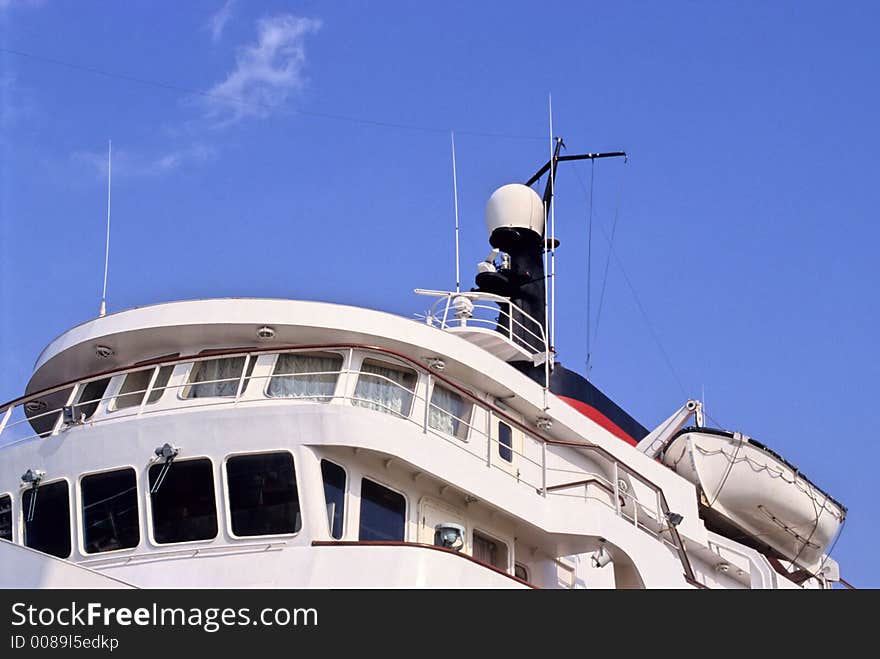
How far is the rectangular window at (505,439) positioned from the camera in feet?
62.4

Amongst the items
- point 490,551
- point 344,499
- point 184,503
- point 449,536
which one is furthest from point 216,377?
point 490,551

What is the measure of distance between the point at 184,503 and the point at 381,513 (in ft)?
8.07

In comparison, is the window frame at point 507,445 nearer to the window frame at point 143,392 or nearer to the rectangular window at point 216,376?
the rectangular window at point 216,376

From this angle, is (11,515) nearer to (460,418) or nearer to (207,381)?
(207,381)

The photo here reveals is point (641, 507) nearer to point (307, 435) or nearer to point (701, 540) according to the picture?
point (701, 540)

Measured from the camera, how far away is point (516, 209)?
2525cm

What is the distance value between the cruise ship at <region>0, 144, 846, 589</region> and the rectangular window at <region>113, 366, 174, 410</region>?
29 mm

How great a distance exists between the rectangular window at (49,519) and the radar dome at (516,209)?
11473 millimetres

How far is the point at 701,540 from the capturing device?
865 inches

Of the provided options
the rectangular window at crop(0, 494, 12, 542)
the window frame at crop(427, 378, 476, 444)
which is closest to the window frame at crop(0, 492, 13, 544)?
the rectangular window at crop(0, 494, 12, 542)

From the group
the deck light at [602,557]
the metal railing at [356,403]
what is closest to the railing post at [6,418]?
the metal railing at [356,403]

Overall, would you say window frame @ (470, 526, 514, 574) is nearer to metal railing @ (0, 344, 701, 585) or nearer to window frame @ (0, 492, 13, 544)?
metal railing @ (0, 344, 701, 585)

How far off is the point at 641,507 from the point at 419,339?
498 centimetres

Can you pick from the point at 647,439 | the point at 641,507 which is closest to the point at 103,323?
the point at 641,507
